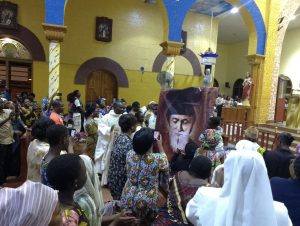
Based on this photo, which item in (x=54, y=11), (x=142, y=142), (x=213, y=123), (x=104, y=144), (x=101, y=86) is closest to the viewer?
(x=142, y=142)

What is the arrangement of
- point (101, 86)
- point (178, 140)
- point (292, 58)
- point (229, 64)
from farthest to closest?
point (229, 64), point (292, 58), point (101, 86), point (178, 140)

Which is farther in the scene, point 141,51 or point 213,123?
point 141,51

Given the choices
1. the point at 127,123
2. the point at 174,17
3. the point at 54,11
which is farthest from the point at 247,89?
the point at 127,123

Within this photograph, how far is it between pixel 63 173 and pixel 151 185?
1.14 meters

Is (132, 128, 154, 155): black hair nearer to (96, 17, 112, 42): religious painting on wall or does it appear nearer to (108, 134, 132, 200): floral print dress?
(108, 134, 132, 200): floral print dress

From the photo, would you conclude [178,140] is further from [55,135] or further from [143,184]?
[55,135]

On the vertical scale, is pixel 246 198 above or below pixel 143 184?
above

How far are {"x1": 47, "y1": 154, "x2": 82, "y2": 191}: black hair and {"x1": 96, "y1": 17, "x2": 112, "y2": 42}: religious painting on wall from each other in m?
9.96

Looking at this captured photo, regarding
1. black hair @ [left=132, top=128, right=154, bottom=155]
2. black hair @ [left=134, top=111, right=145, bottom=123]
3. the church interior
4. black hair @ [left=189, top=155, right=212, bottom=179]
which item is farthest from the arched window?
black hair @ [left=189, top=155, right=212, bottom=179]

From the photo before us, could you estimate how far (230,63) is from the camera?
1834 centimetres

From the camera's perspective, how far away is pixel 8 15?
9500mm

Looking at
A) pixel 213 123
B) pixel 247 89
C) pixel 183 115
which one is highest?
pixel 247 89

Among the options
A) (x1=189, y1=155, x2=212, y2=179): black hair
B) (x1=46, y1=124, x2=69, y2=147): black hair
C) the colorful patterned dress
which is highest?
(x1=46, y1=124, x2=69, y2=147): black hair

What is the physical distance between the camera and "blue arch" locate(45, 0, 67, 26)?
7078 millimetres
